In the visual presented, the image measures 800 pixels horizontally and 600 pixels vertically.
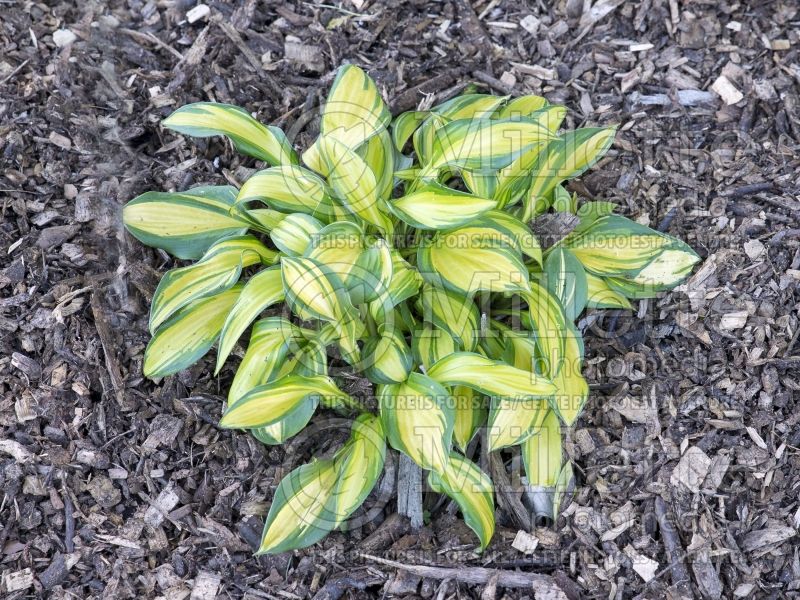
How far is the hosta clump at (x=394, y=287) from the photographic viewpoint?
1940 millimetres

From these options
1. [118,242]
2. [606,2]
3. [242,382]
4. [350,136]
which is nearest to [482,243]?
[350,136]

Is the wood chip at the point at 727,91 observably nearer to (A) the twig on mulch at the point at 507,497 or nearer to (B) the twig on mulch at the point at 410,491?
(A) the twig on mulch at the point at 507,497

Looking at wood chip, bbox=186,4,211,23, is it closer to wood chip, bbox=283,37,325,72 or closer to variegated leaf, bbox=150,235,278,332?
wood chip, bbox=283,37,325,72

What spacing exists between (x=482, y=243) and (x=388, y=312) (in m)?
0.31

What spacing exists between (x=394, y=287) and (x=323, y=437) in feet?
2.04

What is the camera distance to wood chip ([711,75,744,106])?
2771 millimetres

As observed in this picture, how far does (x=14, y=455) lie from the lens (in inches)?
87.7

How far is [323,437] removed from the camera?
7.79 ft

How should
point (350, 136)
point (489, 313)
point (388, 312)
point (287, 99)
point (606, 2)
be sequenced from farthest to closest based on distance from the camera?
point (606, 2) < point (287, 99) < point (489, 313) < point (350, 136) < point (388, 312)

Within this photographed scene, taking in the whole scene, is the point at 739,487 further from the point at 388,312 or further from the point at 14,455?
the point at 14,455

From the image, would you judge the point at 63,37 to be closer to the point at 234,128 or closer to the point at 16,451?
the point at 234,128

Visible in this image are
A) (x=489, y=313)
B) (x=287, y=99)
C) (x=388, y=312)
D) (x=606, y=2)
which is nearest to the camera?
(x=388, y=312)

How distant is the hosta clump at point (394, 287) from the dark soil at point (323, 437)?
0.22 metres

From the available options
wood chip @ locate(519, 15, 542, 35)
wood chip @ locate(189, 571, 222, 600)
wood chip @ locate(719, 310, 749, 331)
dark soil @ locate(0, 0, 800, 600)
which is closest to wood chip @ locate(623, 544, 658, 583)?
dark soil @ locate(0, 0, 800, 600)
